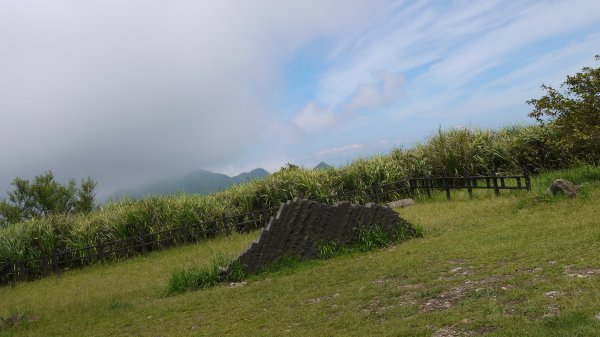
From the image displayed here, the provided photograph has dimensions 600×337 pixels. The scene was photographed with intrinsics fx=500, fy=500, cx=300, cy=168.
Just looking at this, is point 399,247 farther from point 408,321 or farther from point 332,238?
point 408,321

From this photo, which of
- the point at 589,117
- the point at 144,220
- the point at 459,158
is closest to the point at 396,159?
the point at 459,158

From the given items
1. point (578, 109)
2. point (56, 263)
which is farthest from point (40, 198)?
point (578, 109)

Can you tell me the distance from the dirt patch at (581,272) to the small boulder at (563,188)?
18.5 feet

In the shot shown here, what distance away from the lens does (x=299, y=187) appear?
59.3ft

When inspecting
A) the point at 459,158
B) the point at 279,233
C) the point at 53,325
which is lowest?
the point at 53,325

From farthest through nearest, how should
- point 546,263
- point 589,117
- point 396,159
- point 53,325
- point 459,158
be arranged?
point 396,159, point 459,158, point 589,117, point 53,325, point 546,263

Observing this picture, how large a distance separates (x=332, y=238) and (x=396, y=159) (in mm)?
9822

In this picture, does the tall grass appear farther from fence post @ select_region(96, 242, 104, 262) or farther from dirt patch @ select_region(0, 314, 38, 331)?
dirt patch @ select_region(0, 314, 38, 331)

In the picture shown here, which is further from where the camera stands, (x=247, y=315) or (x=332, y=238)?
(x=332, y=238)

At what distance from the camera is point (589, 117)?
12.5 m

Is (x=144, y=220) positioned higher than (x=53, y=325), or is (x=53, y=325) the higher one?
(x=144, y=220)

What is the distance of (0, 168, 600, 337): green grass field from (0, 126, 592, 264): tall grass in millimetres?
3704

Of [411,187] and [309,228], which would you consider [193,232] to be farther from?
[411,187]

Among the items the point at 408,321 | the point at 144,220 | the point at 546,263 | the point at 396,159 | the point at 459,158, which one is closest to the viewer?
the point at 408,321
